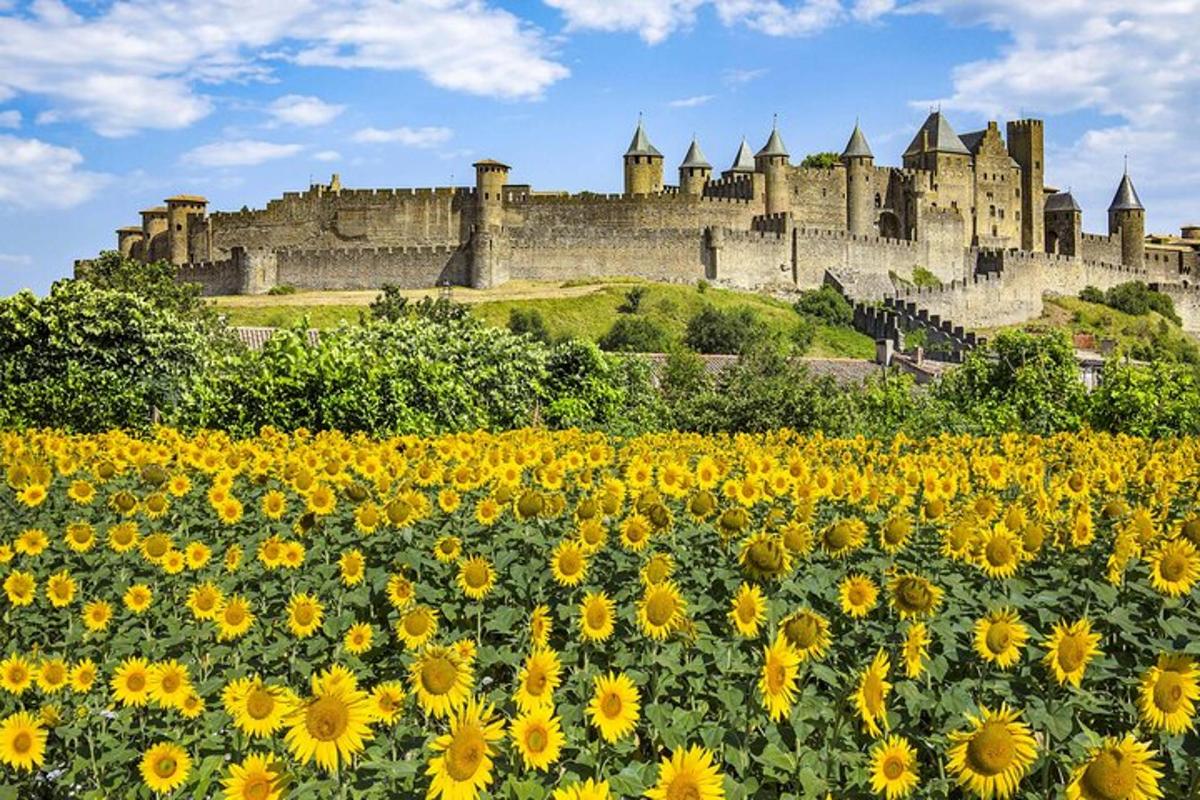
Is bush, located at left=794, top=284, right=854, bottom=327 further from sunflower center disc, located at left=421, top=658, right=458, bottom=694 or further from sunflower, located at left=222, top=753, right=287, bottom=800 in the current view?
sunflower, located at left=222, top=753, right=287, bottom=800

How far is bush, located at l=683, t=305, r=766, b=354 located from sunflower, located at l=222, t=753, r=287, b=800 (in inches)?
1779

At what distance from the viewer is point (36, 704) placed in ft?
17.3

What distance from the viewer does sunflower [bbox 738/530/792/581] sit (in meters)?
4.46

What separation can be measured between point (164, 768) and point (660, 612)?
5.38 ft

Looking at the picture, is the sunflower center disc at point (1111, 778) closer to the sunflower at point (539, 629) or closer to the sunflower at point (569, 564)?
the sunflower at point (539, 629)

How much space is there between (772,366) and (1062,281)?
52.3 metres

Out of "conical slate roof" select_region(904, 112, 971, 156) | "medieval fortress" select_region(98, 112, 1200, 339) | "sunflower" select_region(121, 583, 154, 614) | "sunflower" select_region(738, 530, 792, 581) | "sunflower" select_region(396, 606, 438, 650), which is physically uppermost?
"conical slate roof" select_region(904, 112, 971, 156)

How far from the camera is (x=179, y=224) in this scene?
68125 millimetres

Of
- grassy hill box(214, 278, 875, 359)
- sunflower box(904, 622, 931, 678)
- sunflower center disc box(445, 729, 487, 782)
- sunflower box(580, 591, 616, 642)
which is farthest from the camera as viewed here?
grassy hill box(214, 278, 875, 359)

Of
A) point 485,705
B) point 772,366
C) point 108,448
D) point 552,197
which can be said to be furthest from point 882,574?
point 552,197

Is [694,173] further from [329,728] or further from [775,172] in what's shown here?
[329,728]

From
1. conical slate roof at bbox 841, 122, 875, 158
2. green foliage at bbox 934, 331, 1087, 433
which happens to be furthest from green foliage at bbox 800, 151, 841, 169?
green foliage at bbox 934, 331, 1087, 433

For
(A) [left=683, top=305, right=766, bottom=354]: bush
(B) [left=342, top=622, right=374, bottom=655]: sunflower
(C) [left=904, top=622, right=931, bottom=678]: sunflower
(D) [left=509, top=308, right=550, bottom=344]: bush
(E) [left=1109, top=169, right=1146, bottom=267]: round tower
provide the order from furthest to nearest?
(E) [left=1109, top=169, right=1146, bottom=267]: round tower → (A) [left=683, top=305, right=766, bottom=354]: bush → (D) [left=509, top=308, right=550, bottom=344]: bush → (B) [left=342, top=622, right=374, bottom=655]: sunflower → (C) [left=904, top=622, right=931, bottom=678]: sunflower

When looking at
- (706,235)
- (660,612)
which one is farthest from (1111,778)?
(706,235)
